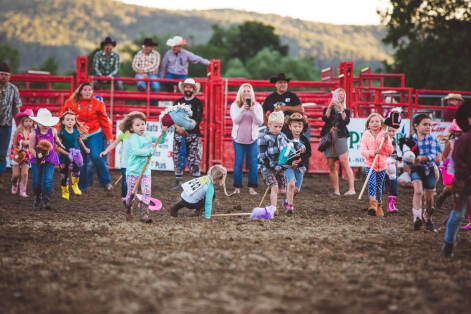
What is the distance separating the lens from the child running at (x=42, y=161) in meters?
8.66

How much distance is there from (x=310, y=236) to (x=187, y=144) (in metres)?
5.11

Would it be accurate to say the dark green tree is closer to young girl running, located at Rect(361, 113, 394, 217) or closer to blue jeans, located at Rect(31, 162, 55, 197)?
young girl running, located at Rect(361, 113, 394, 217)

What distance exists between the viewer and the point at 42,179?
8.70 metres

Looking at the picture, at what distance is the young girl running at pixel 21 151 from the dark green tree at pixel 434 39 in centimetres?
3063

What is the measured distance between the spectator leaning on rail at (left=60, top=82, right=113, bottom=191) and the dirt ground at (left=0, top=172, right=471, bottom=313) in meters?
2.65

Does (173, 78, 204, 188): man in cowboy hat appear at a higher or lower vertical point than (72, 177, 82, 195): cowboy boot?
higher

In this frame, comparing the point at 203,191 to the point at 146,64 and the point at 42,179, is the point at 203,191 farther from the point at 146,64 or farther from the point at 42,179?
the point at 146,64

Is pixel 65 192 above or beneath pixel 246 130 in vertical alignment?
Answer: beneath

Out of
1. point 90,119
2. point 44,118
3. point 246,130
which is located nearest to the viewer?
point 44,118

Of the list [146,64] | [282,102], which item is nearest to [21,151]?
[282,102]

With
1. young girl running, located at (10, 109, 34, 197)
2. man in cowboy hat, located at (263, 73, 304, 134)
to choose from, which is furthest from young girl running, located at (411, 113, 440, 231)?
young girl running, located at (10, 109, 34, 197)

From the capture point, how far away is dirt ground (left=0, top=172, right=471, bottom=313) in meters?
4.04

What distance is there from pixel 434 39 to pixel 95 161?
109 ft

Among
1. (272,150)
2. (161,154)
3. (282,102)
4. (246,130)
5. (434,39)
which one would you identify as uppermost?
(434,39)
